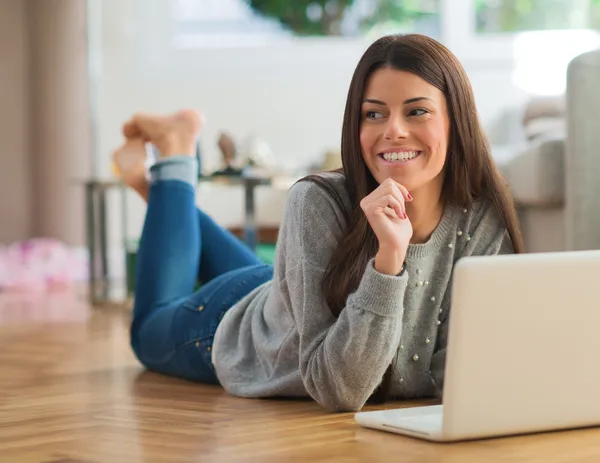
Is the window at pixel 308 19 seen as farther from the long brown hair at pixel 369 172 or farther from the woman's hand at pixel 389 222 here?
the woman's hand at pixel 389 222

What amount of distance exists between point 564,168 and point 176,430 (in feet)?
4.84

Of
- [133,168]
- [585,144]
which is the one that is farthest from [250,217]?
[585,144]

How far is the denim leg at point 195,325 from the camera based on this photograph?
2.02 m

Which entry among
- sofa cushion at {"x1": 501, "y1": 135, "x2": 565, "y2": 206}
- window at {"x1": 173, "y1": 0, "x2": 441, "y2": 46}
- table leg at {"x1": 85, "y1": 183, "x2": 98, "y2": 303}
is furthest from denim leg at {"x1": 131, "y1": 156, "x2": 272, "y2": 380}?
window at {"x1": 173, "y1": 0, "x2": 441, "y2": 46}

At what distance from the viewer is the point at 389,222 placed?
1493 millimetres

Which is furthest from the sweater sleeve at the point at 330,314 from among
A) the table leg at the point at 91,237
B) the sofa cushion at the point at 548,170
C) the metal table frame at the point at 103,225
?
the table leg at the point at 91,237

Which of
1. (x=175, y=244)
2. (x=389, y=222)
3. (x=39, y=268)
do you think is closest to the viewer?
(x=389, y=222)

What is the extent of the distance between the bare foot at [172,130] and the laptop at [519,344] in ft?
3.76

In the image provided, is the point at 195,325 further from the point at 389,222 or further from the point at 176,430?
the point at 389,222

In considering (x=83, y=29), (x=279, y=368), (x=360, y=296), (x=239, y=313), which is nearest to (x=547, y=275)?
(x=360, y=296)

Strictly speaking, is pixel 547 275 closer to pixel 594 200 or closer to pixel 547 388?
pixel 547 388

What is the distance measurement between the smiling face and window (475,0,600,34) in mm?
3833

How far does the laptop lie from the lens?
1.31m

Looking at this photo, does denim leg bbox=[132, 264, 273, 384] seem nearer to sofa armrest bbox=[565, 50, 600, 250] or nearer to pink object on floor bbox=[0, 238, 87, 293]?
sofa armrest bbox=[565, 50, 600, 250]
